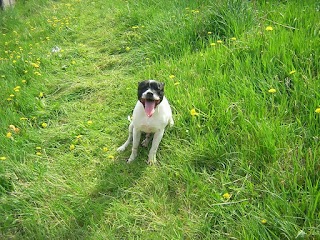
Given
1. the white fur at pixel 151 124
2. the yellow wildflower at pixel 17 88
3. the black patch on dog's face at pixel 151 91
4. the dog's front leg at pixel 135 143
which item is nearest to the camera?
the black patch on dog's face at pixel 151 91

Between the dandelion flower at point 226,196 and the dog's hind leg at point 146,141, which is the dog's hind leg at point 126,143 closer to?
the dog's hind leg at point 146,141

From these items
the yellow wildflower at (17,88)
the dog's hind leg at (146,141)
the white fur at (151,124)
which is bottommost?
the dog's hind leg at (146,141)

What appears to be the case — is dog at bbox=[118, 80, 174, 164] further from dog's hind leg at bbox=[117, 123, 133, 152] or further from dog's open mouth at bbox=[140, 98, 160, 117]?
dog's hind leg at bbox=[117, 123, 133, 152]

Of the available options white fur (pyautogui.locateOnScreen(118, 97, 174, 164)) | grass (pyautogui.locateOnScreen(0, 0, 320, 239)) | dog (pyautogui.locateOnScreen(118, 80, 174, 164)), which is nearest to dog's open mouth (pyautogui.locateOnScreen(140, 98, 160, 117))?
dog (pyautogui.locateOnScreen(118, 80, 174, 164))

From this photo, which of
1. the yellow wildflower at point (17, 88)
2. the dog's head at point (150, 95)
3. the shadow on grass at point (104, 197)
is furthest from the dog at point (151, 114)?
the yellow wildflower at point (17, 88)

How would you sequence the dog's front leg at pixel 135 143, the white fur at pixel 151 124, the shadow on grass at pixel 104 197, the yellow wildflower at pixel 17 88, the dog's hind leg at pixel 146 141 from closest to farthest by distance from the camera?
the shadow on grass at pixel 104 197, the white fur at pixel 151 124, the dog's front leg at pixel 135 143, the dog's hind leg at pixel 146 141, the yellow wildflower at pixel 17 88

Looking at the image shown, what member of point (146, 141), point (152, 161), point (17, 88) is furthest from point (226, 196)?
point (17, 88)

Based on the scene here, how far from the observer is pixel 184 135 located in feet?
8.24

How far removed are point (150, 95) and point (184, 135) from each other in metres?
0.52

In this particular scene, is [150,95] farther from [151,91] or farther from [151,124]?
[151,124]

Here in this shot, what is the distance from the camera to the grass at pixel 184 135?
1860mm

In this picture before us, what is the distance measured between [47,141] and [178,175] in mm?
1353

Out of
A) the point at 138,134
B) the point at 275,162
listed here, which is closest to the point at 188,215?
the point at 275,162

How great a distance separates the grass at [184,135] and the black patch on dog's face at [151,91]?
16.8 inches
